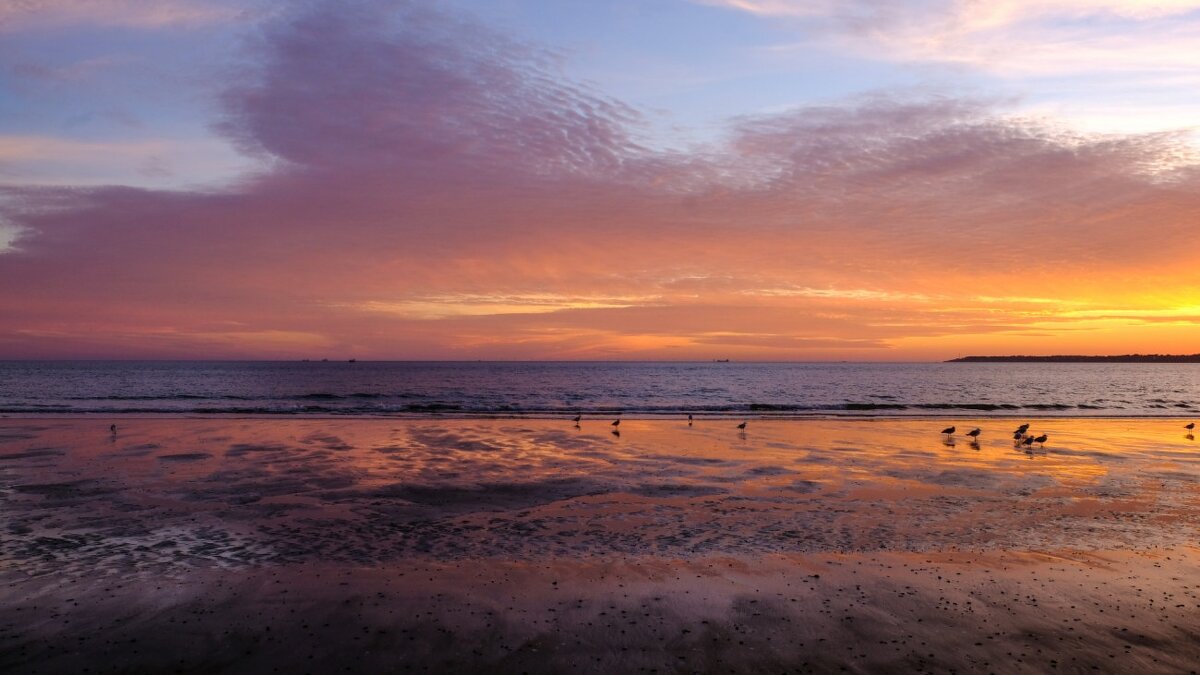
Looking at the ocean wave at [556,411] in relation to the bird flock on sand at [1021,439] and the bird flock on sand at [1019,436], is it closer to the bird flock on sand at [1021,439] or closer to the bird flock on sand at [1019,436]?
the bird flock on sand at [1019,436]

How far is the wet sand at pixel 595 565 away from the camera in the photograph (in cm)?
870

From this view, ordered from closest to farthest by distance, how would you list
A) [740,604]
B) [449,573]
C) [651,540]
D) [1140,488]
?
[740,604]
[449,573]
[651,540]
[1140,488]

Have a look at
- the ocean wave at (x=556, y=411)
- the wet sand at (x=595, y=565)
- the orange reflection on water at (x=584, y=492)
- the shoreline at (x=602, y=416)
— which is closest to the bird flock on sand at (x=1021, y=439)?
the orange reflection on water at (x=584, y=492)

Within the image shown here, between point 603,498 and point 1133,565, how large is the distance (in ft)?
37.8

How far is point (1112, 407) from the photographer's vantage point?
61.5 metres

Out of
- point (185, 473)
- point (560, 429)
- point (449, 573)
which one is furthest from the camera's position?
point (560, 429)

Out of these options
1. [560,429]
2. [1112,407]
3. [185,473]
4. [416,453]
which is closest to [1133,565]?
[416,453]

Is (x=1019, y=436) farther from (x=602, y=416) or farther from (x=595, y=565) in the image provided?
(x=595, y=565)

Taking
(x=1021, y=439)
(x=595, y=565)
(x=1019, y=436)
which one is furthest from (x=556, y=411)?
(x=595, y=565)

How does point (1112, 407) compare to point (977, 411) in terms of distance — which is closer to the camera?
point (977, 411)

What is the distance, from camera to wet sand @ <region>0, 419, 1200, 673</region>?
8.70m

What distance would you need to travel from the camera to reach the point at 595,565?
1234 centimetres

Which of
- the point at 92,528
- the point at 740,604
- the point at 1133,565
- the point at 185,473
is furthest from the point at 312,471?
the point at 1133,565

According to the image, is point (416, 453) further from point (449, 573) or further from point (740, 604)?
point (740, 604)
